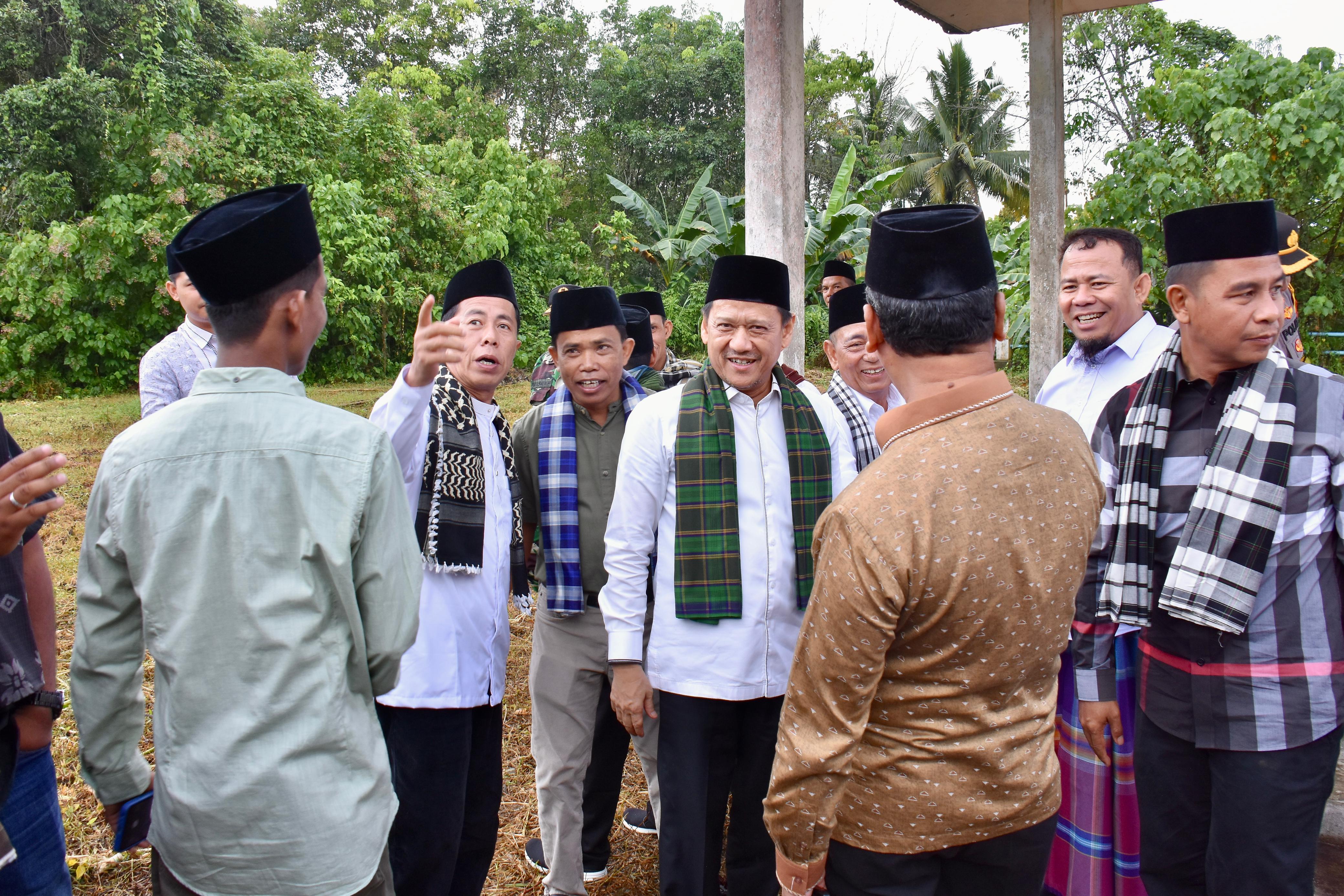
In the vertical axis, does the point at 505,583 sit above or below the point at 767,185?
below

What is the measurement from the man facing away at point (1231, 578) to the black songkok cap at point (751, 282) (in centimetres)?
109

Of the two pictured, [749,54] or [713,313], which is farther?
[749,54]

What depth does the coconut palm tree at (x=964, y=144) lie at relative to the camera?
2578 centimetres

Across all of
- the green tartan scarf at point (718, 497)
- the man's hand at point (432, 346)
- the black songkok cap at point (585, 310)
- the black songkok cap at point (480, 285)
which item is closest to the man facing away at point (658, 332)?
the black songkok cap at point (585, 310)

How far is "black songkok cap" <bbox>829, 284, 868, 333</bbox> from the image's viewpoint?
13.0 ft

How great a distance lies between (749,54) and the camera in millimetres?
4250

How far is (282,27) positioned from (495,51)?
5519 mm

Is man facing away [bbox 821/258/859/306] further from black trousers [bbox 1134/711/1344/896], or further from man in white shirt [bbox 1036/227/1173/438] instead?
black trousers [bbox 1134/711/1344/896]

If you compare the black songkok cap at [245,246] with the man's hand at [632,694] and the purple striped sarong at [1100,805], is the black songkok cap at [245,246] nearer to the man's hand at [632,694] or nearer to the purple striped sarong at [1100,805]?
the man's hand at [632,694]

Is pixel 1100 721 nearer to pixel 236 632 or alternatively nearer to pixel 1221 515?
pixel 1221 515

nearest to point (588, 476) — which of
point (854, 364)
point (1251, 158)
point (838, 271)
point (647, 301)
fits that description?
point (854, 364)

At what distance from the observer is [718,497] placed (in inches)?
102

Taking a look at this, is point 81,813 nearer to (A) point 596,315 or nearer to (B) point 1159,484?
(A) point 596,315

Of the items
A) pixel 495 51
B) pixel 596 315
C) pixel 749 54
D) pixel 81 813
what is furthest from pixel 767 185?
pixel 495 51
